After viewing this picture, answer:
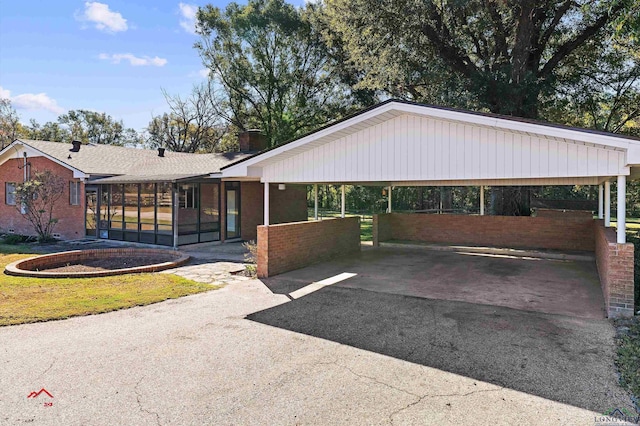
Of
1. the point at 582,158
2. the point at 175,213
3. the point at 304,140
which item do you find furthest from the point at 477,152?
the point at 175,213

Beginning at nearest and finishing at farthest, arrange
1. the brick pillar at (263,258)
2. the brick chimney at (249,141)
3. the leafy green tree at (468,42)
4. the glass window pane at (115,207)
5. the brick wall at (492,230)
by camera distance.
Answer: the brick pillar at (263,258)
the brick wall at (492,230)
the leafy green tree at (468,42)
the glass window pane at (115,207)
the brick chimney at (249,141)

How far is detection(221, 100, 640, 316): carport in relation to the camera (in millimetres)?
5996

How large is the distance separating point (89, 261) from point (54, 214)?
7900 millimetres

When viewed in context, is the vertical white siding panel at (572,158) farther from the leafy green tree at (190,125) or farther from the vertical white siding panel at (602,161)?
the leafy green tree at (190,125)

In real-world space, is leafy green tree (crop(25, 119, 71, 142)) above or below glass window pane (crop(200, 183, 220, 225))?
above

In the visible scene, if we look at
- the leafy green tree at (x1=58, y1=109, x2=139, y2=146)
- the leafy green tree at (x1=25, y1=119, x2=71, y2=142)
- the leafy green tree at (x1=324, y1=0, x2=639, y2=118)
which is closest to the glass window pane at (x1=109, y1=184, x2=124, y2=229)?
the leafy green tree at (x1=324, y1=0, x2=639, y2=118)

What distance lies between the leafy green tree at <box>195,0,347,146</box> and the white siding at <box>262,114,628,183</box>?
1607 cm

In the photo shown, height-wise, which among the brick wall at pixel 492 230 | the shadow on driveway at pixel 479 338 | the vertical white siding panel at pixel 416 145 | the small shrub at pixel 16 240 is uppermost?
the vertical white siding panel at pixel 416 145

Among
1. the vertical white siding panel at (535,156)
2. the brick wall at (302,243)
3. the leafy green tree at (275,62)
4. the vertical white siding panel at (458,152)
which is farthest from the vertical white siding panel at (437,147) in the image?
the leafy green tree at (275,62)

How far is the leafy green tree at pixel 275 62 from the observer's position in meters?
24.1

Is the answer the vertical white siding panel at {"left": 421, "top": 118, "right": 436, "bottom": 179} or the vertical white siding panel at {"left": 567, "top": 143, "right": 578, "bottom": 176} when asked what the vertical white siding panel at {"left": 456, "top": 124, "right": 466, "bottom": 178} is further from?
the vertical white siding panel at {"left": 567, "top": 143, "right": 578, "bottom": 176}

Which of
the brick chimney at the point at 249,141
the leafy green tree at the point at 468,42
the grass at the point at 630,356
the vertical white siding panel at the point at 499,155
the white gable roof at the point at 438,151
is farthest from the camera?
the brick chimney at the point at 249,141

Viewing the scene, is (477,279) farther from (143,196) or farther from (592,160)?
(143,196)

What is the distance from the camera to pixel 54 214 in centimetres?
1692
